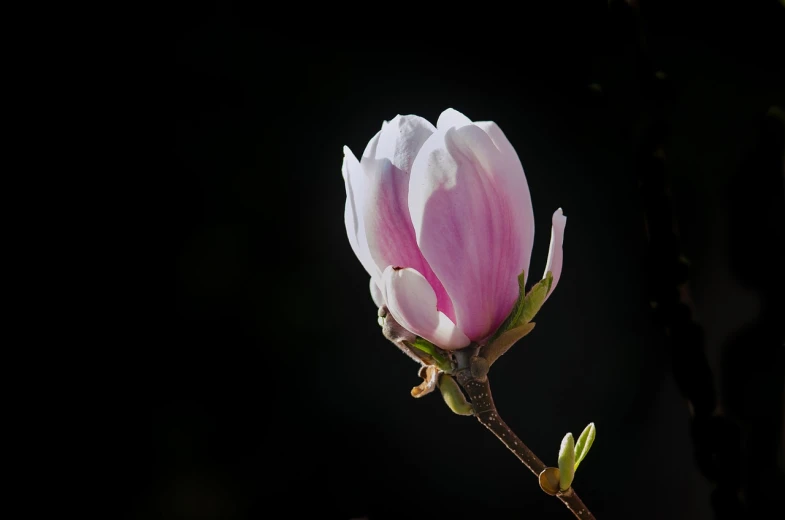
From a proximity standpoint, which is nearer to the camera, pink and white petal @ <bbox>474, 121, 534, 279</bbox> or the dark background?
pink and white petal @ <bbox>474, 121, 534, 279</bbox>

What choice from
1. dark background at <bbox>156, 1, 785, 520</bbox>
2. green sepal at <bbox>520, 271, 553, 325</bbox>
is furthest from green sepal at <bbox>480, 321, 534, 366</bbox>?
dark background at <bbox>156, 1, 785, 520</bbox>

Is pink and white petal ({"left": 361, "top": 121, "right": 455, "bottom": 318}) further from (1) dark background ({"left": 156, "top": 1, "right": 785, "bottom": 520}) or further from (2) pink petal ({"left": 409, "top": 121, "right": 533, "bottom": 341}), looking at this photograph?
(1) dark background ({"left": 156, "top": 1, "right": 785, "bottom": 520})

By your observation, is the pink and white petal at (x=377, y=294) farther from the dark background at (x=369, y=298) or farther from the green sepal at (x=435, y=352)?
the dark background at (x=369, y=298)

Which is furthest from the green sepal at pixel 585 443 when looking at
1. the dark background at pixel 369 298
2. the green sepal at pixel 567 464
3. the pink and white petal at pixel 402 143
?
the dark background at pixel 369 298

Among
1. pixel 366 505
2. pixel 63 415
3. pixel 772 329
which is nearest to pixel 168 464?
pixel 63 415

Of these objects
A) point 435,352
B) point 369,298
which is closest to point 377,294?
point 435,352

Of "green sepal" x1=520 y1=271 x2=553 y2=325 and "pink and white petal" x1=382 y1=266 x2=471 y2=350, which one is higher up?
"pink and white petal" x1=382 y1=266 x2=471 y2=350
